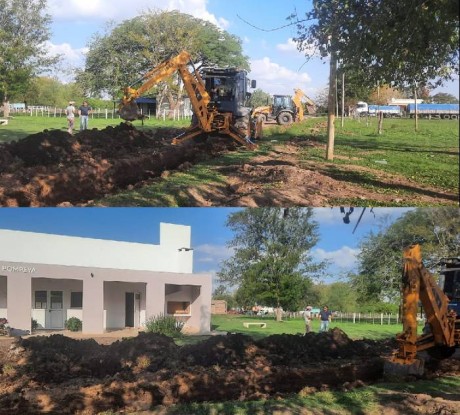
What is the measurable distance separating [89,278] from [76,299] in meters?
0.14

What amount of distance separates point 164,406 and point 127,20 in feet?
7.85

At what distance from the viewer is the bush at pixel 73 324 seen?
12.0ft

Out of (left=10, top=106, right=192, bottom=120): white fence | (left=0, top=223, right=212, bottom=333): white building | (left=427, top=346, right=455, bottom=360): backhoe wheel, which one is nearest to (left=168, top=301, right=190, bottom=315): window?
(left=0, top=223, right=212, bottom=333): white building

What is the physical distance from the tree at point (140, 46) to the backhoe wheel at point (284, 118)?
353 millimetres

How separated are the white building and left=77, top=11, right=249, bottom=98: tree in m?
0.83

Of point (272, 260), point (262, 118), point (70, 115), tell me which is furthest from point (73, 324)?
point (262, 118)

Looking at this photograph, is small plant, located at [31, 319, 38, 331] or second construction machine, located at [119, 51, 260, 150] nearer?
second construction machine, located at [119, 51, 260, 150]

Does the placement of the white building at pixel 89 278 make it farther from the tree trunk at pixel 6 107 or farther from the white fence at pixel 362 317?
the white fence at pixel 362 317

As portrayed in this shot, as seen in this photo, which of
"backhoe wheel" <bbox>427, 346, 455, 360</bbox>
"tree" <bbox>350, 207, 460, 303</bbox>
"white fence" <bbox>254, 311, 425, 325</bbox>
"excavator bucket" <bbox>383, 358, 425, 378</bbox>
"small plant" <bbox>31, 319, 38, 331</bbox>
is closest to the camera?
"small plant" <bbox>31, 319, 38, 331</bbox>

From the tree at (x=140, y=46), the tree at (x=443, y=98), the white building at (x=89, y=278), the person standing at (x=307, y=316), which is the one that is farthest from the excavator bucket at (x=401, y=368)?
→ the tree at (x=140, y=46)

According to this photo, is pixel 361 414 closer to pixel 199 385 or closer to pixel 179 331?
pixel 199 385

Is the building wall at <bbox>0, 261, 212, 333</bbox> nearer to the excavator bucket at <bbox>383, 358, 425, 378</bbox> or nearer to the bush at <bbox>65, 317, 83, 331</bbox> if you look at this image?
the bush at <bbox>65, 317, 83, 331</bbox>

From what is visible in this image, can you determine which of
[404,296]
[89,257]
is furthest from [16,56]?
[404,296]

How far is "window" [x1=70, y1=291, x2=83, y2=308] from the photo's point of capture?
11.7ft
